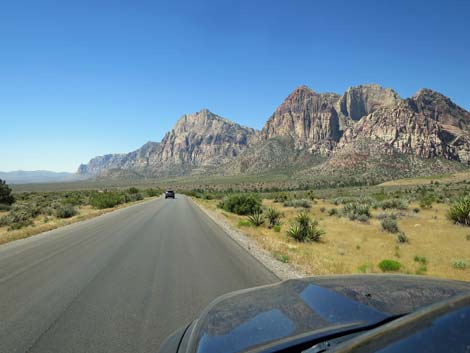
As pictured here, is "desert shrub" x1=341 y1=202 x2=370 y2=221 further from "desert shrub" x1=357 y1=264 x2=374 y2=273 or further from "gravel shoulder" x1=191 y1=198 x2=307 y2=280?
"desert shrub" x1=357 y1=264 x2=374 y2=273

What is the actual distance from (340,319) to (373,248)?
43.2 feet

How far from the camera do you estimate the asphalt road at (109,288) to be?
4293 mm

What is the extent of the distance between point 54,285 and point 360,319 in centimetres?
662

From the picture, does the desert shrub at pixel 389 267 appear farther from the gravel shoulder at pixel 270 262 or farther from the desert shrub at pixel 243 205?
the desert shrub at pixel 243 205

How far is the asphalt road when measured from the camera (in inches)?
169

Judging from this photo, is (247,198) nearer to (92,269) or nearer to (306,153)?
(92,269)

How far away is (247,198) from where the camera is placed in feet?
105

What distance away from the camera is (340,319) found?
2.29 meters

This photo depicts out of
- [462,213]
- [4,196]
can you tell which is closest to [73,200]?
[4,196]

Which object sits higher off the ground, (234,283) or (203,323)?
(203,323)

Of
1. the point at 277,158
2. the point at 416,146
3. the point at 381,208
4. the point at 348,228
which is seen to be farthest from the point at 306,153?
the point at 348,228

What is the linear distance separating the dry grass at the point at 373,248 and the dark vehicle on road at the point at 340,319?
544cm

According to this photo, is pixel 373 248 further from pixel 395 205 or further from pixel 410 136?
pixel 410 136

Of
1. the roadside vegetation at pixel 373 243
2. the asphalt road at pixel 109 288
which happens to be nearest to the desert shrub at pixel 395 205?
the roadside vegetation at pixel 373 243
